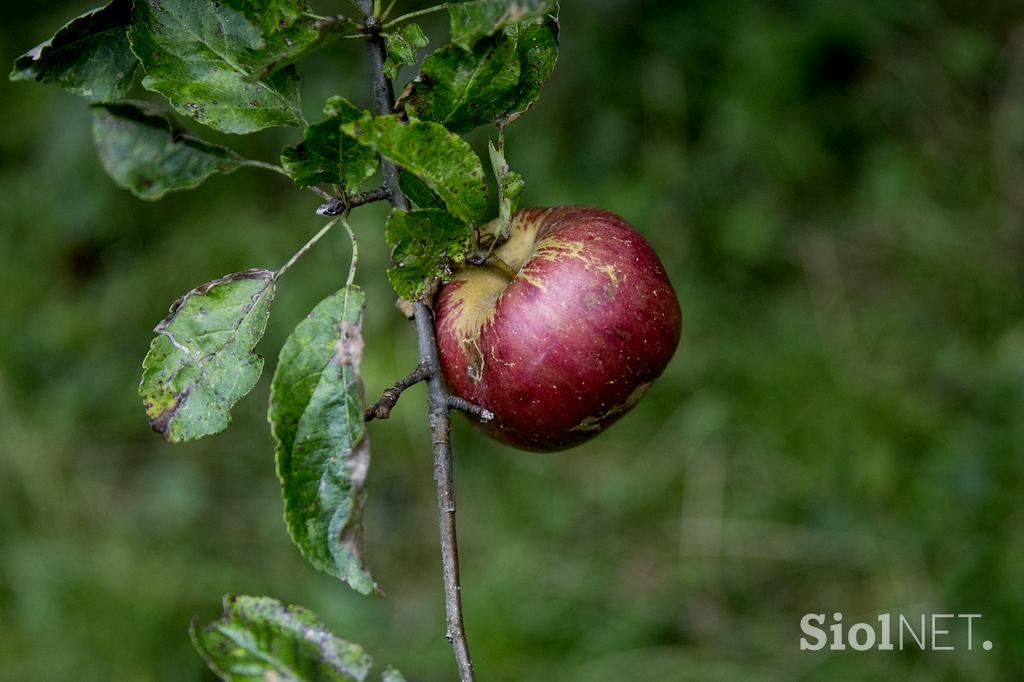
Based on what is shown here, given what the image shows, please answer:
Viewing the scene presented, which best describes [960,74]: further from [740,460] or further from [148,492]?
[148,492]

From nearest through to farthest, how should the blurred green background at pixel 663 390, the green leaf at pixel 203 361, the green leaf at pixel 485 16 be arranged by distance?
the green leaf at pixel 485 16
the green leaf at pixel 203 361
the blurred green background at pixel 663 390

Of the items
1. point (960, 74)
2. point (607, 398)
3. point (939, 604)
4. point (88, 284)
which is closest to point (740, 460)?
point (939, 604)

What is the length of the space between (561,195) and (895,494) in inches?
39.8

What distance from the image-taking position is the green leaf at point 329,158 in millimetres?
638

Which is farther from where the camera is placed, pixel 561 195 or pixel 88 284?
pixel 88 284

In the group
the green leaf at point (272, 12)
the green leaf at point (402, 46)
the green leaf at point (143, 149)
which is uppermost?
the green leaf at point (272, 12)

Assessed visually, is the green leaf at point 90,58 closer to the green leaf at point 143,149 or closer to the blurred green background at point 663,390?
the green leaf at point 143,149

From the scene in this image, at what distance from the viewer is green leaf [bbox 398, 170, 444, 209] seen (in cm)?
69

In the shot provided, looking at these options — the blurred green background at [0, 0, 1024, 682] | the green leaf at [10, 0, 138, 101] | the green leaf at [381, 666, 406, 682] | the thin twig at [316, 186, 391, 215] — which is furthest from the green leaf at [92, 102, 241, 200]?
the blurred green background at [0, 0, 1024, 682]

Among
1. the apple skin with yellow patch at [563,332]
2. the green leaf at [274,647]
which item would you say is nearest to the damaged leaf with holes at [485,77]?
the apple skin with yellow patch at [563,332]

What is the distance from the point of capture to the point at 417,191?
0.69 metres

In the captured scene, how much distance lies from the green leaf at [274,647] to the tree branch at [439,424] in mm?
106

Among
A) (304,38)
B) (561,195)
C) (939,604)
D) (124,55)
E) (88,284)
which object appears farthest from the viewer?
(88,284)

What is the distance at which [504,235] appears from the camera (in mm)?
845
